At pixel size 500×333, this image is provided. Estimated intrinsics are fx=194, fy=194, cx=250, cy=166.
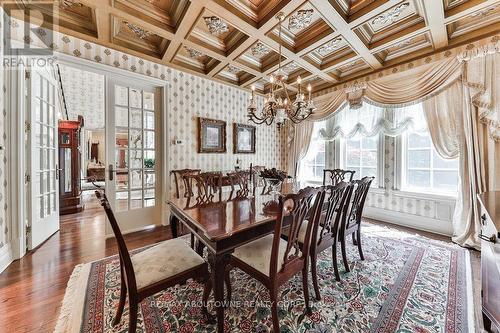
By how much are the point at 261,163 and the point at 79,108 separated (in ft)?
20.8

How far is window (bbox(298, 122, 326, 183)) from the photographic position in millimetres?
4703

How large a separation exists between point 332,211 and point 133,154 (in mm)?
3132

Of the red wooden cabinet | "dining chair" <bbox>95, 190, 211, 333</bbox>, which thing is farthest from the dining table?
the red wooden cabinet

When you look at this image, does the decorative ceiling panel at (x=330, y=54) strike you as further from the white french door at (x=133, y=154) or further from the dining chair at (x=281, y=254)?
the white french door at (x=133, y=154)

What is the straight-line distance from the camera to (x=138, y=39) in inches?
114

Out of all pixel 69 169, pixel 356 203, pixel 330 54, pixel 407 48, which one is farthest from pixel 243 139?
pixel 69 169

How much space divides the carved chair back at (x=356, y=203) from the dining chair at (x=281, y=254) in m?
0.78

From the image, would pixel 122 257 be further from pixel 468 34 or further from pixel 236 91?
pixel 468 34

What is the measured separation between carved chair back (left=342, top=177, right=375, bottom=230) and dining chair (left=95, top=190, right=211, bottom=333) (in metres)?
1.56

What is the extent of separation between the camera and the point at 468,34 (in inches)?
101

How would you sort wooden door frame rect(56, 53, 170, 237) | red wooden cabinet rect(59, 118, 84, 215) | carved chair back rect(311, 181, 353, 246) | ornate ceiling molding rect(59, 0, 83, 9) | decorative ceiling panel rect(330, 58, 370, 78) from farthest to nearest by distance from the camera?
red wooden cabinet rect(59, 118, 84, 215) < decorative ceiling panel rect(330, 58, 370, 78) < wooden door frame rect(56, 53, 170, 237) < ornate ceiling molding rect(59, 0, 83, 9) < carved chair back rect(311, 181, 353, 246)

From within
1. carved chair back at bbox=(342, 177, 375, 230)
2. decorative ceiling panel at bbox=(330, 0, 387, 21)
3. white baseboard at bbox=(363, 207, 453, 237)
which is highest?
decorative ceiling panel at bbox=(330, 0, 387, 21)

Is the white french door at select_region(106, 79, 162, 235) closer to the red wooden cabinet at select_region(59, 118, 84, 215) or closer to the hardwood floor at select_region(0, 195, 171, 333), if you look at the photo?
the hardwood floor at select_region(0, 195, 171, 333)

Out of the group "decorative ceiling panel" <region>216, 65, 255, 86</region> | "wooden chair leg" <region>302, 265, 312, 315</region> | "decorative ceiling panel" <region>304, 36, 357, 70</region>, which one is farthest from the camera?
"decorative ceiling panel" <region>216, 65, 255, 86</region>
